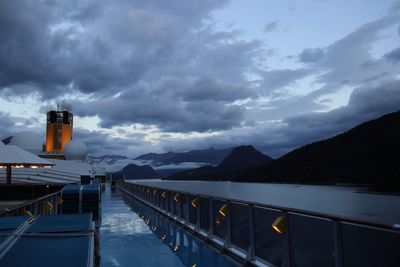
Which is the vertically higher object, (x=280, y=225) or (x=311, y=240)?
(x=280, y=225)

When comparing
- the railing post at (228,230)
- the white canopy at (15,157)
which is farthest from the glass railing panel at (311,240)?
the white canopy at (15,157)

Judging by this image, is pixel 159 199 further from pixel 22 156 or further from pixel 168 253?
pixel 22 156

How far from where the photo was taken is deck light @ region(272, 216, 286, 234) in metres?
5.96

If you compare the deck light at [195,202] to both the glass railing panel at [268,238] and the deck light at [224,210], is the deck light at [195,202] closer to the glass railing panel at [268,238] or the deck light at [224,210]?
the deck light at [224,210]

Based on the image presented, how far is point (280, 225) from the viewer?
5980 millimetres

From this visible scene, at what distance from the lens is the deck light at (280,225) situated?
5961 mm

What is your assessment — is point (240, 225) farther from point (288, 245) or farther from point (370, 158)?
point (370, 158)

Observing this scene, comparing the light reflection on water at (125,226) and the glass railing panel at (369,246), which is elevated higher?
the glass railing panel at (369,246)

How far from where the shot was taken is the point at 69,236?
4418 millimetres

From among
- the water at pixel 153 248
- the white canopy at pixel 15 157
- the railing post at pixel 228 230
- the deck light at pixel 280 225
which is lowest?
the water at pixel 153 248

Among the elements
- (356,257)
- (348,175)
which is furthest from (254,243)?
(348,175)

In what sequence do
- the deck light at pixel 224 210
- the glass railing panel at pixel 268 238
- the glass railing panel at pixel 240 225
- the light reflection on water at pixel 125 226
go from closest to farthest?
the glass railing panel at pixel 268 238
the glass railing panel at pixel 240 225
the deck light at pixel 224 210
the light reflection on water at pixel 125 226

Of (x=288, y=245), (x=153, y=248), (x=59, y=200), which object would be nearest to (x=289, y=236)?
(x=288, y=245)

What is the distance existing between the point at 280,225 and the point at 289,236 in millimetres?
206
